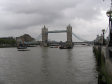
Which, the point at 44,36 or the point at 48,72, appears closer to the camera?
the point at 48,72

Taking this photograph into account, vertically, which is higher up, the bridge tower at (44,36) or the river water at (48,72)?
the bridge tower at (44,36)

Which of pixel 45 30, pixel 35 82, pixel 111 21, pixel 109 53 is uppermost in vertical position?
pixel 45 30

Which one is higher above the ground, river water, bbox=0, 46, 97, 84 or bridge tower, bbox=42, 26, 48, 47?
bridge tower, bbox=42, 26, 48, 47

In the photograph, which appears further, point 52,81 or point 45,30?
point 45,30

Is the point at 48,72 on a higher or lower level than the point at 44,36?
lower

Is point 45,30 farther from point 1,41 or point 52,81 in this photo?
point 52,81

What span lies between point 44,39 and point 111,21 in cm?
13322

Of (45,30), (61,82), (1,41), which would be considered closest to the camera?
(61,82)

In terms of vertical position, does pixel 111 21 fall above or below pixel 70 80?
above

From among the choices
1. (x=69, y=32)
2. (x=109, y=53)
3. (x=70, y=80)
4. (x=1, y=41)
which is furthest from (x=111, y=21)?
(x=69, y=32)

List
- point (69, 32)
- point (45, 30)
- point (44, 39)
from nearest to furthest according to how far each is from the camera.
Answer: point (69, 32), point (44, 39), point (45, 30)

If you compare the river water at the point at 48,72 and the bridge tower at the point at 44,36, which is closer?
the river water at the point at 48,72

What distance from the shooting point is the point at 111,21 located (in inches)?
498

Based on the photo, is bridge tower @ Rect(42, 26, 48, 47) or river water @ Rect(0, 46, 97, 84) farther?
bridge tower @ Rect(42, 26, 48, 47)
